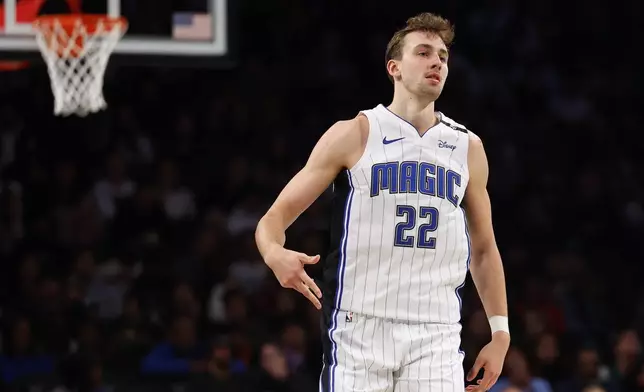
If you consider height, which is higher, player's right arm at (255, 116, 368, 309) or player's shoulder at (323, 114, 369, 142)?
player's shoulder at (323, 114, 369, 142)

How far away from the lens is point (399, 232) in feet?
13.8

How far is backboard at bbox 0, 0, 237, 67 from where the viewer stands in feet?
22.5

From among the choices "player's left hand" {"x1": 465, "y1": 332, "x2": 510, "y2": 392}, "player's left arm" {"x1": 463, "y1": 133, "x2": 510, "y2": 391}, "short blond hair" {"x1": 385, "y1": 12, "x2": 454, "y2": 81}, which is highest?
"short blond hair" {"x1": 385, "y1": 12, "x2": 454, "y2": 81}

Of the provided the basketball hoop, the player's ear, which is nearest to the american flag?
the basketball hoop

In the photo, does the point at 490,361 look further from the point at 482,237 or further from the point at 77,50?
the point at 77,50

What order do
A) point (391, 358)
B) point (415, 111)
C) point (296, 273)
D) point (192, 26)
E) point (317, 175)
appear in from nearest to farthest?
1. point (296, 273)
2. point (391, 358)
3. point (317, 175)
4. point (415, 111)
5. point (192, 26)

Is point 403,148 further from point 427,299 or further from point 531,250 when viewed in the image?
point 531,250

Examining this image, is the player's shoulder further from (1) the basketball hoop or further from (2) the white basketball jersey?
(1) the basketball hoop

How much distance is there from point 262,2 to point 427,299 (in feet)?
27.3

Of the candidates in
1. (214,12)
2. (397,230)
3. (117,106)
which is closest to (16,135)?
(117,106)

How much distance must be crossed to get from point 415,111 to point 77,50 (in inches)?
122

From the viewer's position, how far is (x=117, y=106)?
1060 centimetres

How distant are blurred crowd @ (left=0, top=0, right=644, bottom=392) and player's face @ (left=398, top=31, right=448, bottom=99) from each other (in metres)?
4.28

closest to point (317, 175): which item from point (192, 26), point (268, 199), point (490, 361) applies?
point (490, 361)
